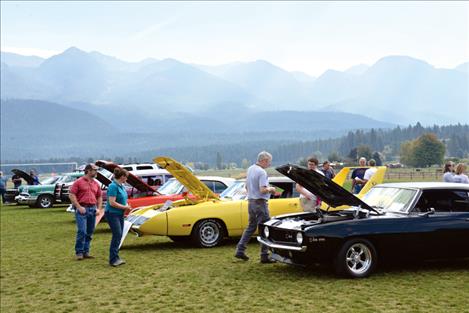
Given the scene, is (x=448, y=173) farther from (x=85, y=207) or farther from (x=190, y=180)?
(x=85, y=207)

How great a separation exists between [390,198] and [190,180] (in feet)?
16.8

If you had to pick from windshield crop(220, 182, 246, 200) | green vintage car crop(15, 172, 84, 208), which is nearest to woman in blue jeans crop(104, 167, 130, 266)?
windshield crop(220, 182, 246, 200)

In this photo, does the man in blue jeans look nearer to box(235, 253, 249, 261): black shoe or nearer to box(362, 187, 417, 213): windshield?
box(235, 253, 249, 261): black shoe

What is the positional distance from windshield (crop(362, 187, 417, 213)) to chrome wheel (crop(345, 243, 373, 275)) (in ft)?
2.92

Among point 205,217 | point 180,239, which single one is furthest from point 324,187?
point 180,239

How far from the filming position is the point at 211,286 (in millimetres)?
8961

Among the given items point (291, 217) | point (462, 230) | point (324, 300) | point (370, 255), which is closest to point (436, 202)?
point (462, 230)

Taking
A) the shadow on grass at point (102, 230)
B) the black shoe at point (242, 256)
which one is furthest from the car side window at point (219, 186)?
the black shoe at point (242, 256)

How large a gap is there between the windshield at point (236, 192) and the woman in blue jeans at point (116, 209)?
10.6 ft

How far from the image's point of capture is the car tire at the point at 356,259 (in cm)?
884

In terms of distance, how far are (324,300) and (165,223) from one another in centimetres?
549

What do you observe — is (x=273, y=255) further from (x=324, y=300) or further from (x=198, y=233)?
(x=198, y=233)

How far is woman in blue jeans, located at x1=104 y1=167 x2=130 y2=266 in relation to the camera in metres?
11.0

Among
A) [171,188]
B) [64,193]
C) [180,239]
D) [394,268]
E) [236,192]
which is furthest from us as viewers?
[64,193]
